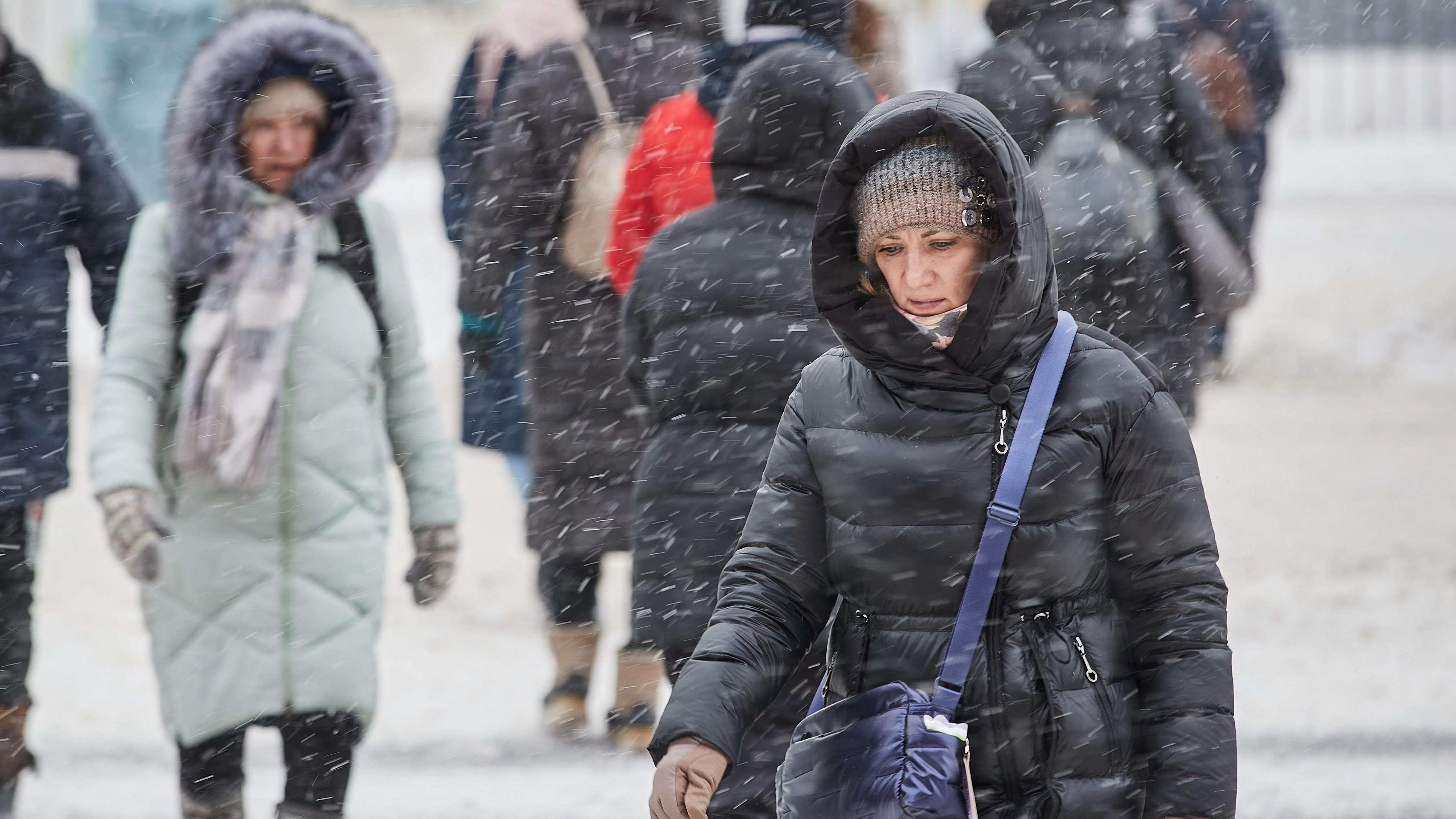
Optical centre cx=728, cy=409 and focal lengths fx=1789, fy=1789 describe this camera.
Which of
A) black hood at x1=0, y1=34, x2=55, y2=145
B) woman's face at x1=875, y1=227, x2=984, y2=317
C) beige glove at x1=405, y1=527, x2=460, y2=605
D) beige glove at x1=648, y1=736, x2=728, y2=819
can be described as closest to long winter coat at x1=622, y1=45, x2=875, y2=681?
beige glove at x1=405, y1=527, x2=460, y2=605

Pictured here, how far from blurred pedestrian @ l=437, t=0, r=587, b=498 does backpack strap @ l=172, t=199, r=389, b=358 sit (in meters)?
1.13

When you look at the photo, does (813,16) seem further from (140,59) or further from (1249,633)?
(140,59)

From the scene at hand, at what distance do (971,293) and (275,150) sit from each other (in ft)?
7.31

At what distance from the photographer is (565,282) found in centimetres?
Answer: 504

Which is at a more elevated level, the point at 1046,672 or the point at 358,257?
the point at 358,257

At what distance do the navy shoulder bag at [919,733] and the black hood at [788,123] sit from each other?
1.29 meters

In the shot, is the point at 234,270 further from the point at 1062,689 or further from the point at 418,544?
the point at 1062,689

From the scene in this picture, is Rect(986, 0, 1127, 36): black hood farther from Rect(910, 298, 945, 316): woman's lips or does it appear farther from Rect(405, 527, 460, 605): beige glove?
Rect(910, 298, 945, 316): woman's lips

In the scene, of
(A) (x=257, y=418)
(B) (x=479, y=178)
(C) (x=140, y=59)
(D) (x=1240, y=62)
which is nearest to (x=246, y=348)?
(A) (x=257, y=418)

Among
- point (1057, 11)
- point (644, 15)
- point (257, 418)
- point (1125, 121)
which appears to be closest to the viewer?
point (257, 418)

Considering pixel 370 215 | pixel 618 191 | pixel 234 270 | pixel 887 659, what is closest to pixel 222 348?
pixel 234 270

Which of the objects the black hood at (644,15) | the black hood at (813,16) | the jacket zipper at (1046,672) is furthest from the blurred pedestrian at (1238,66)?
the jacket zipper at (1046,672)

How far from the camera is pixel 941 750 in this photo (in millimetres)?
2215

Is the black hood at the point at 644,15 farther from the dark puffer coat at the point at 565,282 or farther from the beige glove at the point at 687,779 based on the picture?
the beige glove at the point at 687,779
